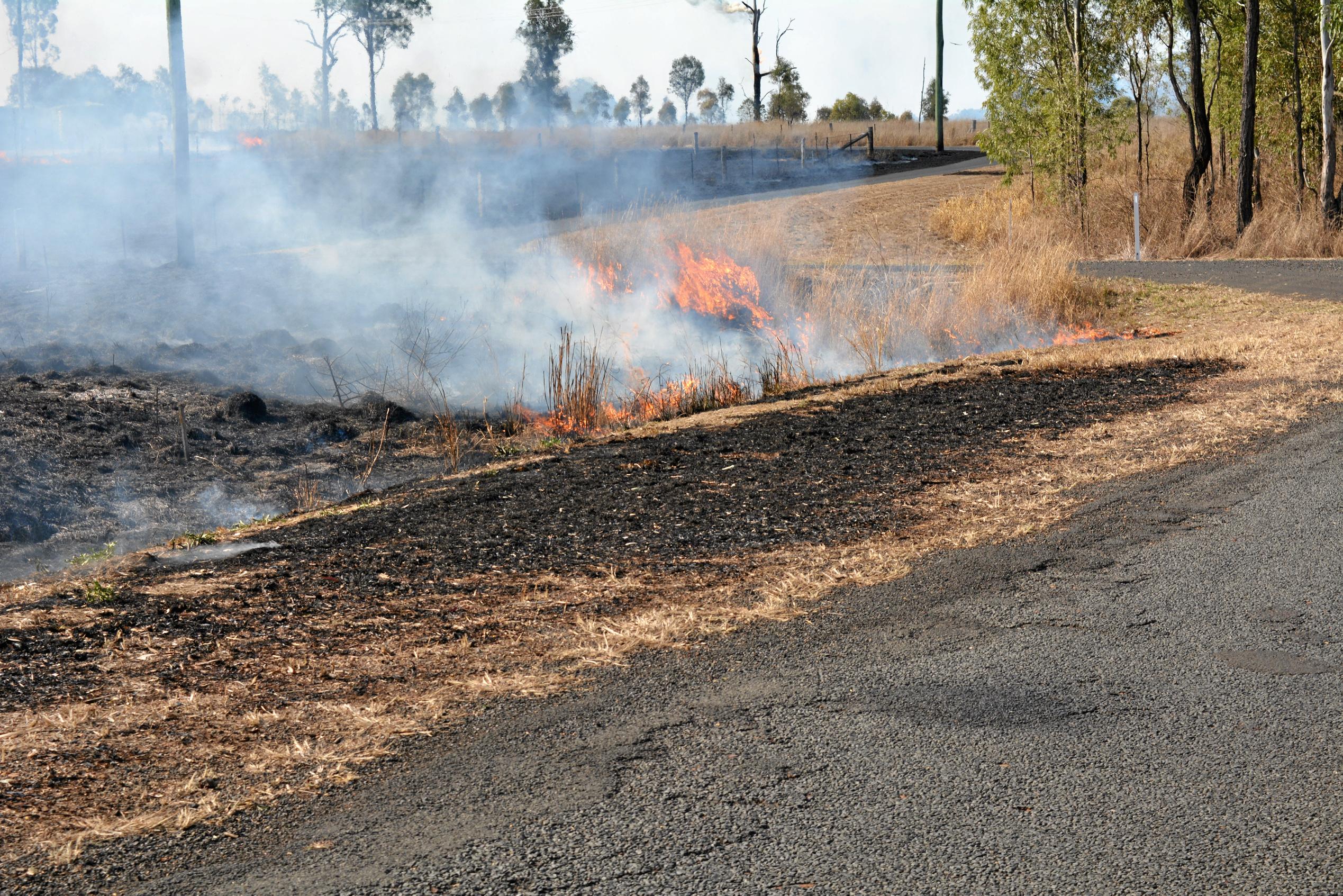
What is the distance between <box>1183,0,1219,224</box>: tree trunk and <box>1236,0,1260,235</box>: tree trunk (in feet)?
3.07

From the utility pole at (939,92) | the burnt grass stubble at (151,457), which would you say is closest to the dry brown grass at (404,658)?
the burnt grass stubble at (151,457)

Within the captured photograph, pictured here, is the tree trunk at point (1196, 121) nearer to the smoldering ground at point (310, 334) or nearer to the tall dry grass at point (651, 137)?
the tall dry grass at point (651, 137)

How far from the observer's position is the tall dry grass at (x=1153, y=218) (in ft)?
75.8

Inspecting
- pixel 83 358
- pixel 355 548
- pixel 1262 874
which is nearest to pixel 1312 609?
pixel 1262 874

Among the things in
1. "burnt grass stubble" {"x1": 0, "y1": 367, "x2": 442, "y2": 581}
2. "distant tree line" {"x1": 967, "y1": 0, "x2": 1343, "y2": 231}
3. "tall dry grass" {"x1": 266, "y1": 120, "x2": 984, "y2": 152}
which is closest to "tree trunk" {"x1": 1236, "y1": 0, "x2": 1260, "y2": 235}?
"distant tree line" {"x1": 967, "y1": 0, "x2": 1343, "y2": 231}

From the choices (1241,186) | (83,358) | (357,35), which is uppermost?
(357,35)

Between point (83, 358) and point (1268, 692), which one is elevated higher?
point (83, 358)

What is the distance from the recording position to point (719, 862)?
3.02 meters

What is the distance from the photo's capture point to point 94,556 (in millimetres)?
7227

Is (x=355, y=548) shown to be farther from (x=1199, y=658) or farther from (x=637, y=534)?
(x=1199, y=658)

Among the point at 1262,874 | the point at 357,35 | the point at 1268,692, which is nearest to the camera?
the point at 1262,874

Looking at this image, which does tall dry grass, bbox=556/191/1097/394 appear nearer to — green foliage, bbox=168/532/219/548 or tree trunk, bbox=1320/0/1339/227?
green foliage, bbox=168/532/219/548

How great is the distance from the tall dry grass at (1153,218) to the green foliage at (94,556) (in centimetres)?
1560

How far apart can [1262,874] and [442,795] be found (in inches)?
85.6
